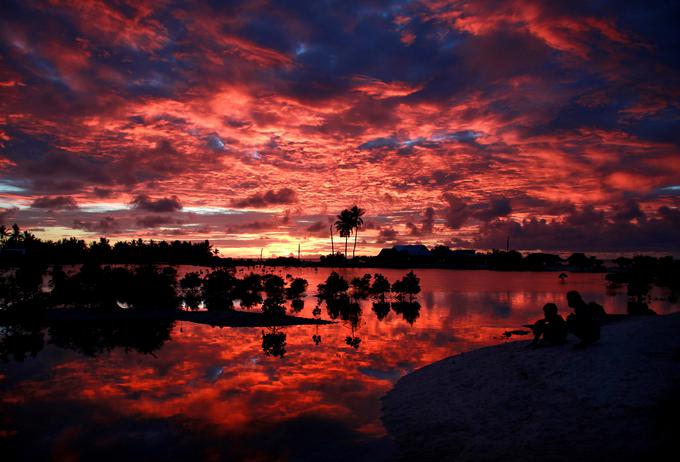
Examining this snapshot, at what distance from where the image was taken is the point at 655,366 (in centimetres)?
1177

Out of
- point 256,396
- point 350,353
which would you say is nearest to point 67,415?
point 256,396

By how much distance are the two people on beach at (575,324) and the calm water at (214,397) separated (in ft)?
19.9

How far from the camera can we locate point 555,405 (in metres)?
11.3

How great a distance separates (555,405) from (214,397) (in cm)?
1109

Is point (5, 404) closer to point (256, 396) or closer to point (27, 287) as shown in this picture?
point (256, 396)

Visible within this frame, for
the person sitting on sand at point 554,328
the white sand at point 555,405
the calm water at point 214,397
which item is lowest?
the calm water at point 214,397

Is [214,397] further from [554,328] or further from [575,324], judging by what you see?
[575,324]

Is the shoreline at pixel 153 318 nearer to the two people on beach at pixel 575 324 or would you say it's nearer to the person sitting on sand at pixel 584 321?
the two people on beach at pixel 575 324

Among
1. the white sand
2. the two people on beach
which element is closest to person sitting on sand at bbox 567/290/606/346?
the two people on beach

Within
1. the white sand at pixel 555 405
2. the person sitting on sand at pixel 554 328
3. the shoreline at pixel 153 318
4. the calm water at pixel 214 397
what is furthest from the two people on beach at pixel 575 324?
the shoreline at pixel 153 318

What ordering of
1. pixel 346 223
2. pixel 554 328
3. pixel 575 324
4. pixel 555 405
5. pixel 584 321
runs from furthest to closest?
pixel 346 223
pixel 554 328
pixel 575 324
pixel 584 321
pixel 555 405

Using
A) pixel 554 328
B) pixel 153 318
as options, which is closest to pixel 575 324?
pixel 554 328

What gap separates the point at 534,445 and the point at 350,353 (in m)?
14.0

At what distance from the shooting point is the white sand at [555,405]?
9.12m
